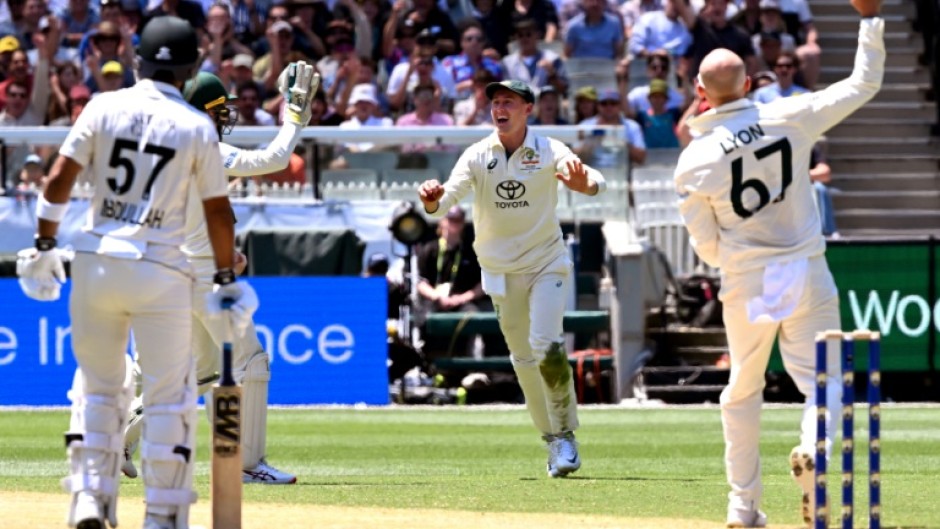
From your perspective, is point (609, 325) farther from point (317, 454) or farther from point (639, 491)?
point (639, 491)

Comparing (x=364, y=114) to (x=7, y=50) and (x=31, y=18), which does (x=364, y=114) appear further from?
(x=31, y=18)

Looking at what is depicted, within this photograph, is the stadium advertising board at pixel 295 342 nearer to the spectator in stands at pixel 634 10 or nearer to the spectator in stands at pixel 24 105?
the spectator in stands at pixel 24 105

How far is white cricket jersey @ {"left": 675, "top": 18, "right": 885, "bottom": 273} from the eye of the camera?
842cm

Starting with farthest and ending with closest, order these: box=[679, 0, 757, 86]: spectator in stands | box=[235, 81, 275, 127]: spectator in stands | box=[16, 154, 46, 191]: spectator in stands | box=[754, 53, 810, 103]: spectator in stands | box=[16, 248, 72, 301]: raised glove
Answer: box=[679, 0, 757, 86]: spectator in stands → box=[754, 53, 810, 103]: spectator in stands → box=[235, 81, 275, 127]: spectator in stands → box=[16, 154, 46, 191]: spectator in stands → box=[16, 248, 72, 301]: raised glove

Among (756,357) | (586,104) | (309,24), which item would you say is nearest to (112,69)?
(309,24)

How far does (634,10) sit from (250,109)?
19.9 feet

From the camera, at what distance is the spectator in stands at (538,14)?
2419 centimetres

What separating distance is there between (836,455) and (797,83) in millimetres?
10190

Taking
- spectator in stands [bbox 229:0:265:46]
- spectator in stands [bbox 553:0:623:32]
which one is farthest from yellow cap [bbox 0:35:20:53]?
spectator in stands [bbox 553:0:623:32]

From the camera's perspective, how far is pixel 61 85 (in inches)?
875

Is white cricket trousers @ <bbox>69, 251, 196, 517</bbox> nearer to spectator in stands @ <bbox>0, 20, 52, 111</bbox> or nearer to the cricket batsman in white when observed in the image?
the cricket batsman in white

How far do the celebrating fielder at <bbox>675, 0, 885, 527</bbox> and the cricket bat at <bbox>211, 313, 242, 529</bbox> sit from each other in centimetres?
229

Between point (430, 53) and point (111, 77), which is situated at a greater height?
point (430, 53)

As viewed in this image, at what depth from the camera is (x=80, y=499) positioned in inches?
305
